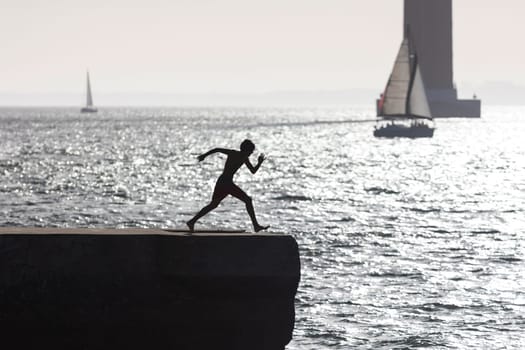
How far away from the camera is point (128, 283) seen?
45.4 ft

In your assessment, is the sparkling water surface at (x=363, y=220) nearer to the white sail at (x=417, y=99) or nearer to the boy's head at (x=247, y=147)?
the boy's head at (x=247, y=147)

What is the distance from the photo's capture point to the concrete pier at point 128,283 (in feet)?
45.4

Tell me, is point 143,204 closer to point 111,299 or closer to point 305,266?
point 305,266

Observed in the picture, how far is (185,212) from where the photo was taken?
147 feet

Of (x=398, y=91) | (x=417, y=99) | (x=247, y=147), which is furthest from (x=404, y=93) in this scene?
(x=247, y=147)

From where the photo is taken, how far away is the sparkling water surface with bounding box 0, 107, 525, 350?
21.5 meters

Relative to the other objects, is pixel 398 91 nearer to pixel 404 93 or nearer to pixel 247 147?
pixel 404 93

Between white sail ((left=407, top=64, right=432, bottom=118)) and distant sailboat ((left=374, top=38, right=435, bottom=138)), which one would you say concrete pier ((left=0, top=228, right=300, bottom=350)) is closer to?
distant sailboat ((left=374, top=38, right=435, bottom=138))

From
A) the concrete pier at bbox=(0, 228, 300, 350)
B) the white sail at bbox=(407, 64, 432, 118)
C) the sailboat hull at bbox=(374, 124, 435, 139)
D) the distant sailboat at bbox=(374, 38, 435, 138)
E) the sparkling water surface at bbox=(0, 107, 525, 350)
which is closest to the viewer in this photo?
the concrete pier at bbox=(0, 228, 300, 350)

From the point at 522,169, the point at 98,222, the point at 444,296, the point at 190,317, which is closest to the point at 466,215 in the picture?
the point at 98,222

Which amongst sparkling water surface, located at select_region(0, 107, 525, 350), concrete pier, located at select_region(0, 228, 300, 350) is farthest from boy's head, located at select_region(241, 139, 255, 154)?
sparkling water surface, located at select_region(0, 107, 525, 350)

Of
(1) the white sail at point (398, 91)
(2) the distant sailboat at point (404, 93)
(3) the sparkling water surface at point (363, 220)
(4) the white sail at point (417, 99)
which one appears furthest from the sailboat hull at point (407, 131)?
(3) the sparkling water surface at point (363, 220)

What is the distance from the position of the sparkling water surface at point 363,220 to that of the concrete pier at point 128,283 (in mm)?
5800

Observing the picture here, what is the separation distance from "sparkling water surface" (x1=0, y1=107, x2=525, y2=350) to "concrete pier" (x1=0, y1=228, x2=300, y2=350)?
5.80 m
